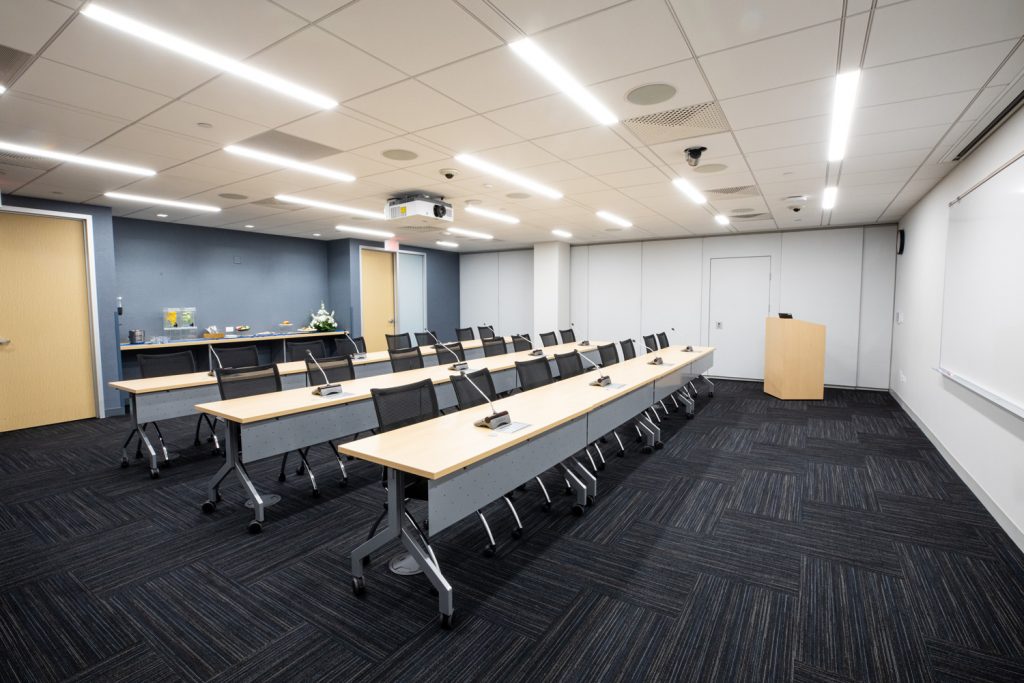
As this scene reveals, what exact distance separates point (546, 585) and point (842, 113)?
352 cm

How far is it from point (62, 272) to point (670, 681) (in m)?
7.89

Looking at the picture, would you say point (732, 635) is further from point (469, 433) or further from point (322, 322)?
point (322, 322)

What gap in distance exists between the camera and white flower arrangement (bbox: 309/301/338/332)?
9414mm

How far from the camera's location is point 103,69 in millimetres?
2590

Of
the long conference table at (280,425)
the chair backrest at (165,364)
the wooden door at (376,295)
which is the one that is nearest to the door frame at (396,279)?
the wooden door at (376,295)

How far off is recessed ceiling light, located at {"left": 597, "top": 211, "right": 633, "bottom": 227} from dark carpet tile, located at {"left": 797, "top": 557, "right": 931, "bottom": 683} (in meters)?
5.19

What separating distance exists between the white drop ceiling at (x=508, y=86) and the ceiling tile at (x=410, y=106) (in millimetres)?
16

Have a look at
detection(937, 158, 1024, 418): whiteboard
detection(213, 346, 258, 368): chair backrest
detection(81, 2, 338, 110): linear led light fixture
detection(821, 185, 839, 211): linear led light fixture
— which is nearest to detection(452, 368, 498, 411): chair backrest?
A: detection(81, 2, 338, 110): linear led light fixture

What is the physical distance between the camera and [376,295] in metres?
10.5

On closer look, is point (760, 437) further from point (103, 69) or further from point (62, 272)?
point (62, 272)

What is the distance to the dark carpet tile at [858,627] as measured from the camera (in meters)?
2.08

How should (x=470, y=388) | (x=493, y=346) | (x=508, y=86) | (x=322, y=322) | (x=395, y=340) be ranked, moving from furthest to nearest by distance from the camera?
1. (x=322, y=322)
2. (x=395, y=340)
3. (x=493, y=346)
4. (x=470, y=388)
5. (x=508, y=86)

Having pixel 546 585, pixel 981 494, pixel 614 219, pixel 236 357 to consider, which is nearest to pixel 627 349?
pixel 614 219

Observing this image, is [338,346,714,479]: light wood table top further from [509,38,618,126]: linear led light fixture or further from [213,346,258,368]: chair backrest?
[213,346,258,368]: chair backrest
